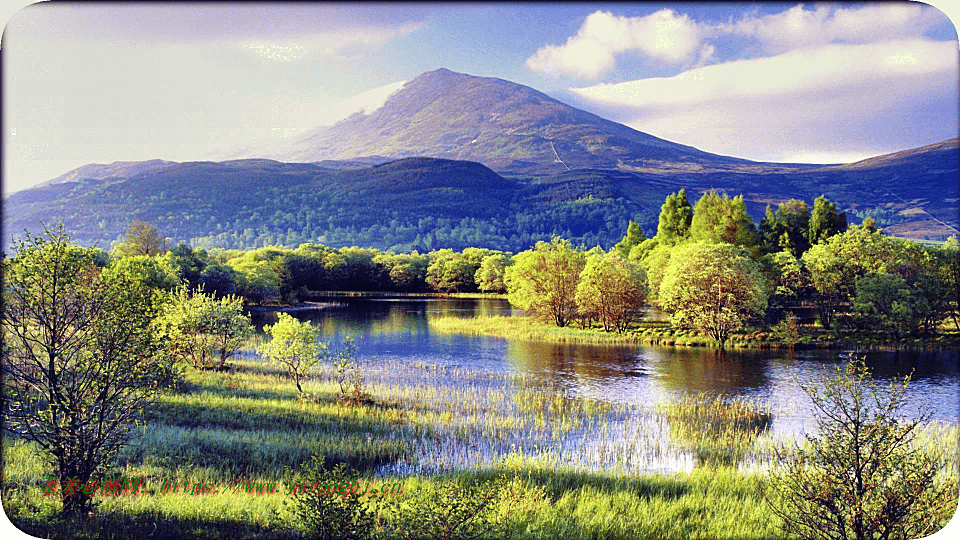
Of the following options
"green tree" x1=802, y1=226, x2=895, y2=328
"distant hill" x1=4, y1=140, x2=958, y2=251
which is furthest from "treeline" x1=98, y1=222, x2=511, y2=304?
"green tree" x1=802, y1=226, x2=895, y2=328

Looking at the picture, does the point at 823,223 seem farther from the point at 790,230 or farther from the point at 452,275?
the point at 452,275

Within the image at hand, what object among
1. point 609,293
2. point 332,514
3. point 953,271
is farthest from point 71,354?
point 609,293

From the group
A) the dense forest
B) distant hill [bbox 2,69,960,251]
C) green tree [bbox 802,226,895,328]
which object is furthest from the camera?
distant hill [bbox 2,69,960,251]

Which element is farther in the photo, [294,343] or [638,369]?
[638,369]

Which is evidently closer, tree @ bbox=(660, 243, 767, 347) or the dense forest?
the dense forest

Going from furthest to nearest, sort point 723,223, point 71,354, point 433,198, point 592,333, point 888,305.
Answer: point 433,198 < point 723,223 < point 592,333 < point 888,305 < point 71,354

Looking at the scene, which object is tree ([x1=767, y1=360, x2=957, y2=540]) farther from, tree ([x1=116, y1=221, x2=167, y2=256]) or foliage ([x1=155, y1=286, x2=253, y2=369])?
tree ([x1=116, y1=221, x2=167, y2=256])

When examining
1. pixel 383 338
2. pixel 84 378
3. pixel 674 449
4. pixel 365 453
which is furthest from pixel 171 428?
pixel 383 338
